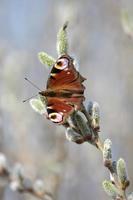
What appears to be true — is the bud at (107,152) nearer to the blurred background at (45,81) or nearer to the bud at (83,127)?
the bud at (83,127)

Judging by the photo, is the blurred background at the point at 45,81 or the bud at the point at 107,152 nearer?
the bud at the point at 107,152

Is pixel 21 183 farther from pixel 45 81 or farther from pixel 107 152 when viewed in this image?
pixel 45 81

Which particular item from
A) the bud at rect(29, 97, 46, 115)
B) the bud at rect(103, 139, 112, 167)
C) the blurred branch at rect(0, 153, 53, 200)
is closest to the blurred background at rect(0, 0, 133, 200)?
the blurred branch at rect(0, 153, 53, 200)

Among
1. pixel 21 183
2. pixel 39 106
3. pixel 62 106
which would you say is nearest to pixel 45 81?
pixel 21 183

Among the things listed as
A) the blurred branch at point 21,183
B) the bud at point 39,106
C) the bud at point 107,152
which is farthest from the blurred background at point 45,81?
the bud at point 107,152

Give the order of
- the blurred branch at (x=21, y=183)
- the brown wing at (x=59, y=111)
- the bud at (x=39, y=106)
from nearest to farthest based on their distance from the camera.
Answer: the brown wing at (x=59, y=111) < the bud at (x=39, y=106) < the blurred branch at (x=21, y=183)

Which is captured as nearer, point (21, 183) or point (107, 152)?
point (107, 152)

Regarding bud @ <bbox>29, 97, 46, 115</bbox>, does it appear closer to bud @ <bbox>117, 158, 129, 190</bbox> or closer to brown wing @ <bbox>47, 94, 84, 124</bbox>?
brown wing @ <bbox>47, 94, 84, 124</bbox>
